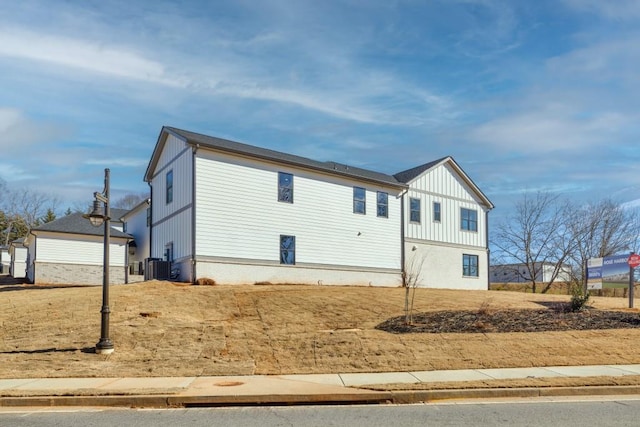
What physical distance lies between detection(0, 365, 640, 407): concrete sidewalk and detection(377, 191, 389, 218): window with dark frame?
63.7 feet

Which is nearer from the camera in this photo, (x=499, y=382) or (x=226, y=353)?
(x=499, y=382)

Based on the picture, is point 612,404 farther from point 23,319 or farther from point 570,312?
point 23,319

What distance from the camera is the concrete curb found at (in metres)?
9.80

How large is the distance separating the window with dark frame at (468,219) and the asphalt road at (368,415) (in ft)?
85.9

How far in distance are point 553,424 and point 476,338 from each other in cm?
676

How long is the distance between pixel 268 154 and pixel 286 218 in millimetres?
3340

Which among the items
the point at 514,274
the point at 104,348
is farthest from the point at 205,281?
the point at 514,274

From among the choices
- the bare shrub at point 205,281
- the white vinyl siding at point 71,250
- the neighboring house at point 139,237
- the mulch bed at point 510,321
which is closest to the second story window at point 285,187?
the bare shrub at point 205,281

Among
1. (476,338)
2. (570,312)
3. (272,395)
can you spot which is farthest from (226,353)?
(570,312)

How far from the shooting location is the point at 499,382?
1091cm

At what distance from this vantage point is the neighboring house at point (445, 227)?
3272 cm

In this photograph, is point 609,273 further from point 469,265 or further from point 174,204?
point 174,204

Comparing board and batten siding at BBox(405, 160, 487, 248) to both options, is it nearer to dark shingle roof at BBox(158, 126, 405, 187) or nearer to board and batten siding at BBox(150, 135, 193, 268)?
dark shingle roof at BBox(158, 126, 405, 187)

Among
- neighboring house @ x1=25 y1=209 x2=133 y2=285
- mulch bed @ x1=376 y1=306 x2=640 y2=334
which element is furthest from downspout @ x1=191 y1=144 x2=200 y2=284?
neighboring house @ x1=25 y1=209 x2=133 y2=285
